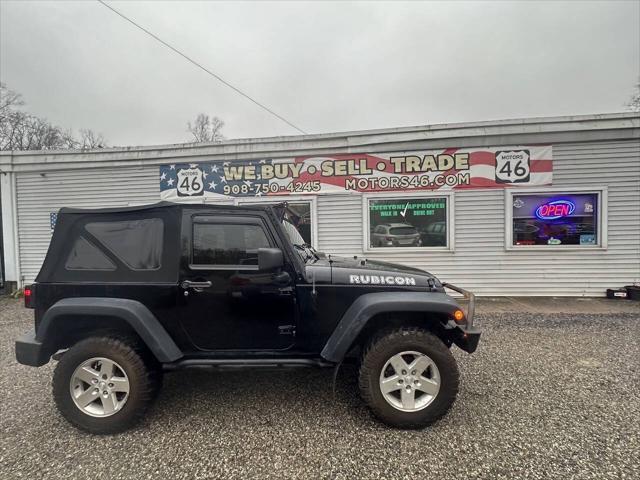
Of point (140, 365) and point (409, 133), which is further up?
point (409, 133)

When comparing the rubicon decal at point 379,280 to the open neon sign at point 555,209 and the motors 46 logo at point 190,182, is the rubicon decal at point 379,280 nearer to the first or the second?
the open neon sign at point 555,209

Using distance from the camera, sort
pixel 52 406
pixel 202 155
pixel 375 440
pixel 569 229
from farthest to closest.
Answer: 1. pixel 202 155
2. pixel 569 229
3. pixel 52 406
4. pixel 375 440

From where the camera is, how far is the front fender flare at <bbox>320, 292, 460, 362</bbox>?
2.62 meters

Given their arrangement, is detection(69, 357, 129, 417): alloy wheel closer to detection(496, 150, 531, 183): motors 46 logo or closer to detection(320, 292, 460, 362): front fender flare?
detection(320, 292, 460, 362): front fender flare

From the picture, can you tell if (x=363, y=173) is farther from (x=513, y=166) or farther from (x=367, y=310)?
(x=367, y=310)

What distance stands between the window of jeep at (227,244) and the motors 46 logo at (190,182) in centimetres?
534

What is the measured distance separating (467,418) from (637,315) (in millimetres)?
5196

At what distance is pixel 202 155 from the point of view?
24.9 feet

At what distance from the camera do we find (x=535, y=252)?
6961 mm

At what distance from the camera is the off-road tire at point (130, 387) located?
8.46 feet

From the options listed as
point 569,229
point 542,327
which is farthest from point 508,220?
point 542,327

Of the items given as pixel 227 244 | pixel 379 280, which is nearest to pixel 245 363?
pixel 227 244

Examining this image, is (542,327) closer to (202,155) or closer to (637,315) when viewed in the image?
(637,315)

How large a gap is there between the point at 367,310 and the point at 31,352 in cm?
277
